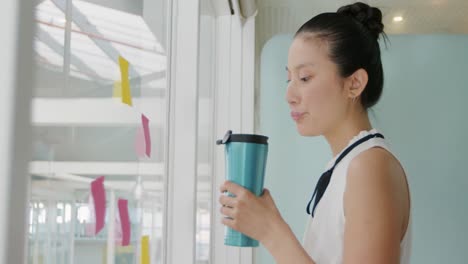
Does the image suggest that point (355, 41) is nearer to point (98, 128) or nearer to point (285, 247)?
point (285, 247)

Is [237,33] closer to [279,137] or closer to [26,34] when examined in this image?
[279,137]

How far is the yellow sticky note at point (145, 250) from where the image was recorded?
119cm

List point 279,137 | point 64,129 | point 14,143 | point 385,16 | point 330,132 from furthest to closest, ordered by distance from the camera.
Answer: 1. point 385,16
2. point 279,137
3. point 330,132
4. point 64,129
5. point 14,143

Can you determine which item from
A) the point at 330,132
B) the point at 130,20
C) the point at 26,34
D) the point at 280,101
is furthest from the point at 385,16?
the point at 26,34

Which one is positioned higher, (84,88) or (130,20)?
(130,20)

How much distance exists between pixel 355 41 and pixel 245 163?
371 mm

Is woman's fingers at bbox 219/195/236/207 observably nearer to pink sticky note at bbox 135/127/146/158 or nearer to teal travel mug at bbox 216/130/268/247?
teal travel mug at bbox 216/130/268/247

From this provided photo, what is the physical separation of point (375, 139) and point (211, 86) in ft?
3.84

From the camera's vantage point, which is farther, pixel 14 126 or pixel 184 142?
pixel 184 142

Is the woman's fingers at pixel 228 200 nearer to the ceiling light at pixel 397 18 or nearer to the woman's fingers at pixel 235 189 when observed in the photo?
the woman's fingers at pixel 235 189

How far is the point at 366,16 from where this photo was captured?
121 cm

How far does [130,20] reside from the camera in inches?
41.6

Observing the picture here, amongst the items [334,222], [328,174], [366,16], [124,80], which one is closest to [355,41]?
[366,16]

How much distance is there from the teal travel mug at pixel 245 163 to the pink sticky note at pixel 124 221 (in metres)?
0.20
